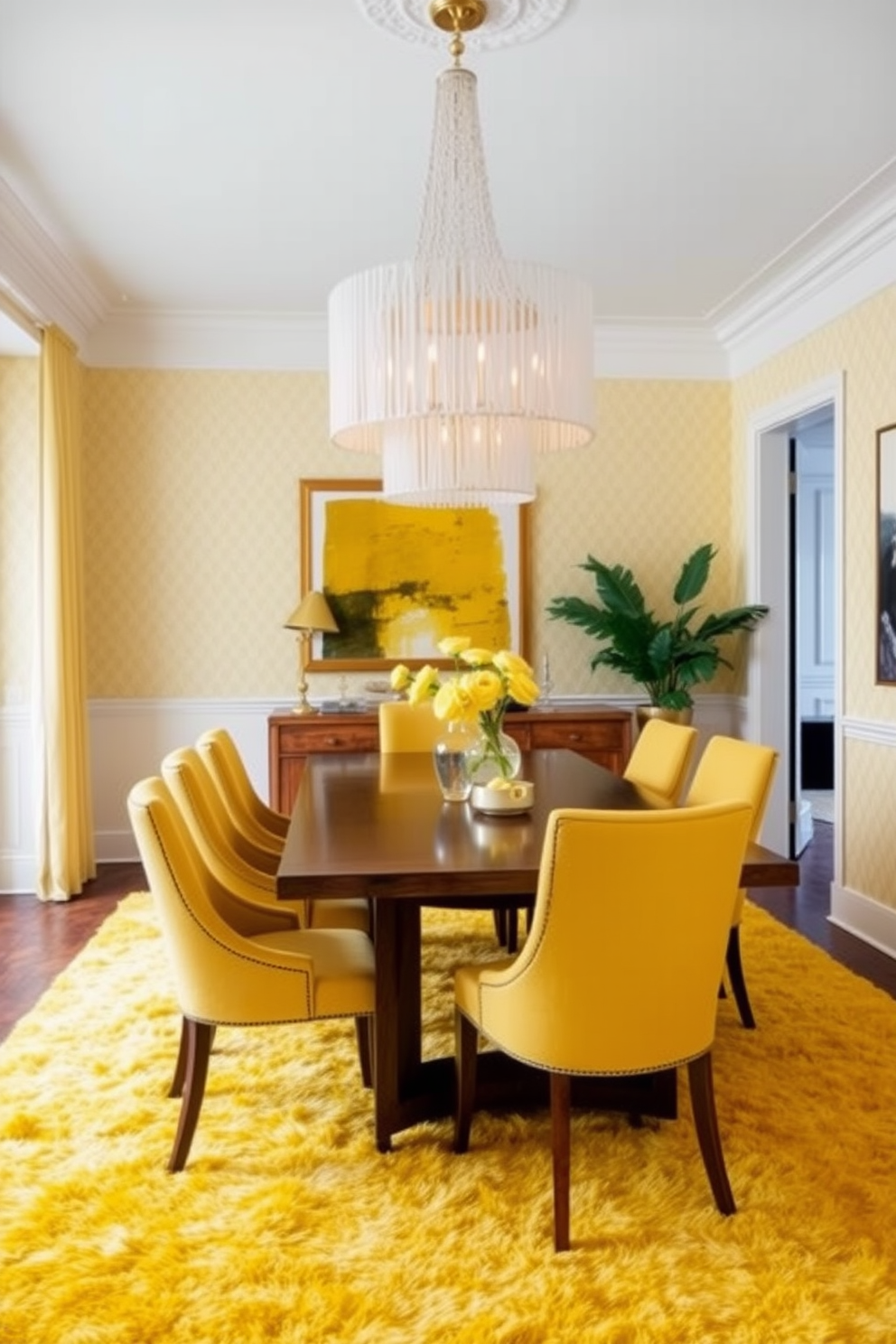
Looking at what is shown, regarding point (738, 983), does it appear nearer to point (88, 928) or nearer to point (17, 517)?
point (88, 928)

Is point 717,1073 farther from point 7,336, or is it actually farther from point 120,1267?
point 7,336

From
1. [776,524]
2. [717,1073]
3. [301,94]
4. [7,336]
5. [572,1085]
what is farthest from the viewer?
[776,524]

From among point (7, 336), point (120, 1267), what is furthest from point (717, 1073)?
point (7, 336)

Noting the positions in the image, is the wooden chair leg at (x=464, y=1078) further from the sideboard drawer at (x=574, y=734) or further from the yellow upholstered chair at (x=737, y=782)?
the sideboard drawer at (x=574, y=734)

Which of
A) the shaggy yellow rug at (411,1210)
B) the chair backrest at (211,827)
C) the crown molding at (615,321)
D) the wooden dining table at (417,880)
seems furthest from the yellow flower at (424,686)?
the crown molding at (615,321)

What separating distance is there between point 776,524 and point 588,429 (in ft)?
9.48

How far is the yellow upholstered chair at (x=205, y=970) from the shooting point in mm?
2184

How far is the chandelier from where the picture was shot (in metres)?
2.56

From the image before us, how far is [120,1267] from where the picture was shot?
1.92 meters

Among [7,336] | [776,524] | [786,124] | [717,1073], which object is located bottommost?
[717,1073]

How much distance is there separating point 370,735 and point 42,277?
2640mm

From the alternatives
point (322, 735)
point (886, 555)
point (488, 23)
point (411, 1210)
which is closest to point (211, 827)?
point (411, 1210)

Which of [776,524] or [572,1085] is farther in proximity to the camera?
[776,524]

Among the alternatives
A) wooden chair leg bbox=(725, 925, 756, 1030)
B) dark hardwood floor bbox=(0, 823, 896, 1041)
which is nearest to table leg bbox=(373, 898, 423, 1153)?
wooden chair leg bbox=(725, 925, 756, 1030)
